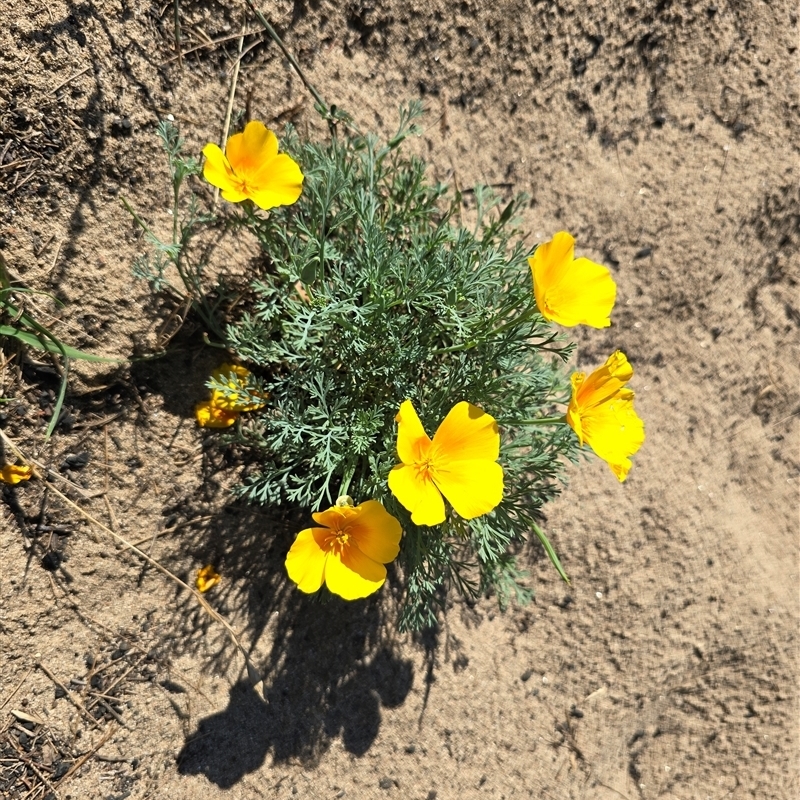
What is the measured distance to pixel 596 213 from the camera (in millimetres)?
2801

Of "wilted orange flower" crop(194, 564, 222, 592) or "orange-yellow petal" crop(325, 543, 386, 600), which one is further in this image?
"wilted orange flower" crop(194, 564, 222, 592)

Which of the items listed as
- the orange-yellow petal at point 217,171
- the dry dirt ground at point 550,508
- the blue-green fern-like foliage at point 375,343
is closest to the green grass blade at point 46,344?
the dry dirt ground at point 550,508

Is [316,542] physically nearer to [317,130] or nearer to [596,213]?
[317,130]

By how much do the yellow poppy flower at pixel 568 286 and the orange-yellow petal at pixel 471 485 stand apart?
0.40 m

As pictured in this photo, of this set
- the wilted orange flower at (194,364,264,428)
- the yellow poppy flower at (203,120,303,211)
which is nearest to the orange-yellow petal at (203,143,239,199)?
the yellow poppy flower at (203,120,303,211)

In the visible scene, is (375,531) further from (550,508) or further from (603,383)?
(550,508)

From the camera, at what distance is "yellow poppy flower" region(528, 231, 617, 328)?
156 cm

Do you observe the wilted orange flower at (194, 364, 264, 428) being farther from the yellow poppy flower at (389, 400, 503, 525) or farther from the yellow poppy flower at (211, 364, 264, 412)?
the yellow poppy flower at (389, 400, 503, 525)

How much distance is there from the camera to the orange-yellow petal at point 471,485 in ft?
5.14

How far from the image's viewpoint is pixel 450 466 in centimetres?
165

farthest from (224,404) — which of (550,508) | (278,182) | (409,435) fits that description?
(550,508)

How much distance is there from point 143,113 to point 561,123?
1637mm

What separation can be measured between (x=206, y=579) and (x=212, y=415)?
1.87 ft

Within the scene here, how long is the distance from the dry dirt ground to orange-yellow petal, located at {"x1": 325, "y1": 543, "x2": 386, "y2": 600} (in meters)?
0.61
